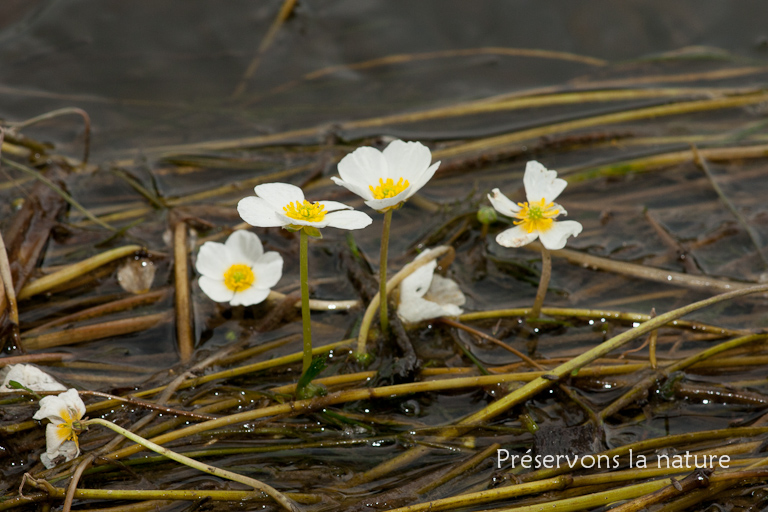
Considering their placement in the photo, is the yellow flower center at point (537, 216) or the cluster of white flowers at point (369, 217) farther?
the yellow flower center at point (537, 216)

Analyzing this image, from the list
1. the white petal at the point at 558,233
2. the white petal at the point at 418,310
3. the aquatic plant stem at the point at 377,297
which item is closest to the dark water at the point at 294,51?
the aquatic plant stem at the point at 377,297

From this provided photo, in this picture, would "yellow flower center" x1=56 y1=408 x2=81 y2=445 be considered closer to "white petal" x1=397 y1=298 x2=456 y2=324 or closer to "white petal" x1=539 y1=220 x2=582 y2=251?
"white petal" x1=397 y1=298 x2=456 y2=324

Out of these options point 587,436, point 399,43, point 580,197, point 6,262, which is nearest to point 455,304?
point 587,436

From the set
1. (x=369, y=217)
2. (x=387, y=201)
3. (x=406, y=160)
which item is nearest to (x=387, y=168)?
(x=406, y=160)

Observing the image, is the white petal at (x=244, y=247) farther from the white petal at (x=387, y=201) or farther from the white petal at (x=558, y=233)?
the white petal at (x=558, y=233)

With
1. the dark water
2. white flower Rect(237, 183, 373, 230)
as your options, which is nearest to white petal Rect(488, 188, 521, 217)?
white flower Rect(237, 183, 373, 230)

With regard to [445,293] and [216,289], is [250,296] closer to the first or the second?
[216,289]

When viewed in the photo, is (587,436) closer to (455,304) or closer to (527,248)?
(455,304)
